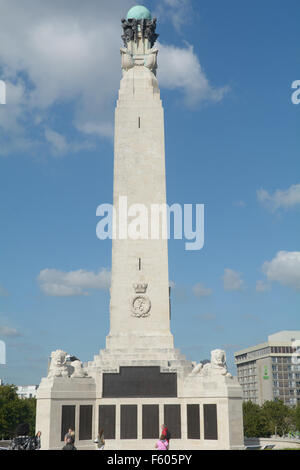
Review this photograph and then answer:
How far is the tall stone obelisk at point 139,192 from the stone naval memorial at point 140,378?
8cm

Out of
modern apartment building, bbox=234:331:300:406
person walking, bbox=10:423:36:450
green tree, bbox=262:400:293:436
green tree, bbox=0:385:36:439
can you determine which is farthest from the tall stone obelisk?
modern apartment building, bbox=234:331:300:406

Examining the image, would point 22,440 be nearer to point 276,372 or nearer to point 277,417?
point 277,417

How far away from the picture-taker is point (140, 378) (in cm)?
3581

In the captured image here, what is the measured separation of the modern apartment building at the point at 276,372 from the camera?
13662 centimetres

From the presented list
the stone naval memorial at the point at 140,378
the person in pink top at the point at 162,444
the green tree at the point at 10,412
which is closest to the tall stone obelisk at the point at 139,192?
the stone naval memorial at the point at 140,378

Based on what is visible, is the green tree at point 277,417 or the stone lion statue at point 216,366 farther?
the green tree at point 277,417

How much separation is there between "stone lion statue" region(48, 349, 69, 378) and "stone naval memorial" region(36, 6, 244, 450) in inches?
2.9

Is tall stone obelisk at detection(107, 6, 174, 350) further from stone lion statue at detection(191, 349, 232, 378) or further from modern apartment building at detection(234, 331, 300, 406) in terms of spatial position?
modern apartment building at detection(234, 331, 300, 406)

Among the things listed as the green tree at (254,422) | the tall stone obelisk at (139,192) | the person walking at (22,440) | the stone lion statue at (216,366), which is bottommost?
the green tree at (254,422)

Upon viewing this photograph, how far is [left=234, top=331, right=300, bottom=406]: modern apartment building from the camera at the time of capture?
5379 inches

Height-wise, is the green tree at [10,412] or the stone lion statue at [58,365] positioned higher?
the stone lion statue at [58,365]

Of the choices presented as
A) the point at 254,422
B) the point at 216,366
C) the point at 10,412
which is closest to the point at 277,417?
the point at 254,422

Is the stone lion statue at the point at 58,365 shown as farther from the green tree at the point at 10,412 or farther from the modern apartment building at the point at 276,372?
the modern apartment building at the point at 276,372
